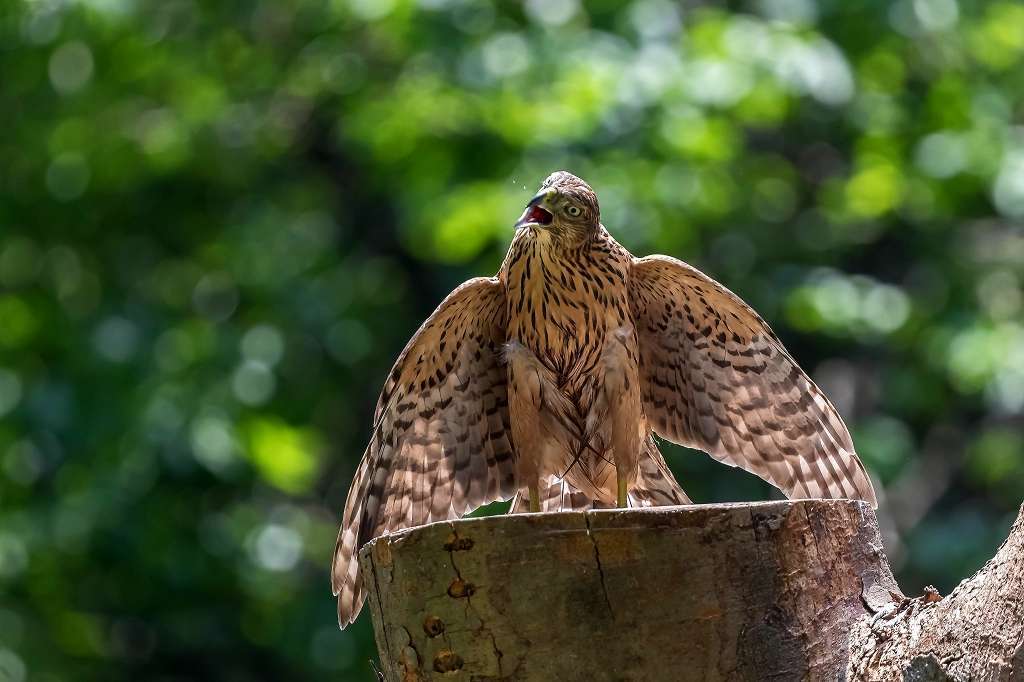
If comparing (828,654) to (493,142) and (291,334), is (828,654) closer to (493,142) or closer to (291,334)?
(493,142)

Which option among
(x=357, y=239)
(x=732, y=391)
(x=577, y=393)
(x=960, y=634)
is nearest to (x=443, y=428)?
(x=577, y=393)

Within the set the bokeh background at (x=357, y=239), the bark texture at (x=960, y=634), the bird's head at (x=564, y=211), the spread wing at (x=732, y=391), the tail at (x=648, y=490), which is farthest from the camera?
the bokeh background at (x=357, y=239)

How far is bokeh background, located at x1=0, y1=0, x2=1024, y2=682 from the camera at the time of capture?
809cm

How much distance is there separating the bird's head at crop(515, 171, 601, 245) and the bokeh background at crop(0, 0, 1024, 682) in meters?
2.22

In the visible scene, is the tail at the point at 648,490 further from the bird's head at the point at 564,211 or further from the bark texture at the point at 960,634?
the bark texture at the point at 960,634

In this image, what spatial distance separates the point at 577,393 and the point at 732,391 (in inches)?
22.3

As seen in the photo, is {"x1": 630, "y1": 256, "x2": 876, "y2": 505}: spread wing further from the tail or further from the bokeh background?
the bokeh background

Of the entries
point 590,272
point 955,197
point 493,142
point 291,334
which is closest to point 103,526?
point 291,334

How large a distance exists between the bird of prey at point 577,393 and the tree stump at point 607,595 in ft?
5.53

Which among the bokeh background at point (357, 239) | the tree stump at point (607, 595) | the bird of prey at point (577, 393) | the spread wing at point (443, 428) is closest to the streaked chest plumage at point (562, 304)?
the bird of prey at point (577, 393)

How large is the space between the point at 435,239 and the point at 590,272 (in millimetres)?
2861

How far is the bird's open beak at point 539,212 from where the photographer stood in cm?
503

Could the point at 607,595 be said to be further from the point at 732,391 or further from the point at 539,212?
the point at 732,391

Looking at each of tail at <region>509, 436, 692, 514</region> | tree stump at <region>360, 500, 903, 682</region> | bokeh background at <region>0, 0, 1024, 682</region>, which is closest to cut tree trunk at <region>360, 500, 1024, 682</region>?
tree stump at <region>360, 500, 903, 682</region>
